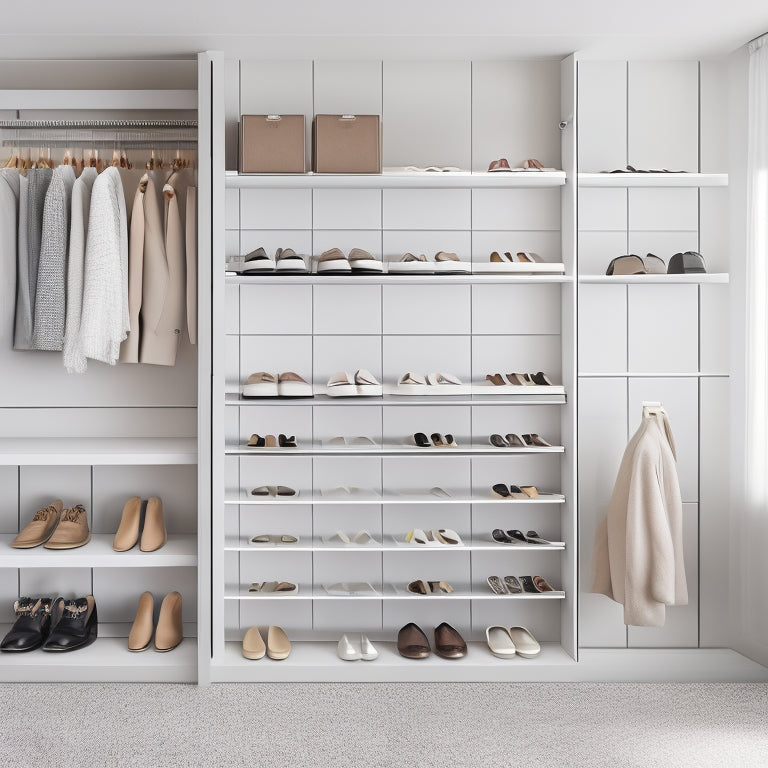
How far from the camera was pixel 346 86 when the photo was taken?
285 cm

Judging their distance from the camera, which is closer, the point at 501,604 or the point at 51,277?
the point at 51,277

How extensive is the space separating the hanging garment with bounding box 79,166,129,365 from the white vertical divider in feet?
5.62

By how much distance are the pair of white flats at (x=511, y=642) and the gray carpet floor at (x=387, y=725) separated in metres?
0.13

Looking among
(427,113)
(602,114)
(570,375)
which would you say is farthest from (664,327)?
(427,113)

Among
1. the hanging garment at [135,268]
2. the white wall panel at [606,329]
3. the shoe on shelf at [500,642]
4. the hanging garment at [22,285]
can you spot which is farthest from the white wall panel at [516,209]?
the hanging garment at [22,285]

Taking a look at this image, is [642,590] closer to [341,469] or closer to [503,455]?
[503,455]

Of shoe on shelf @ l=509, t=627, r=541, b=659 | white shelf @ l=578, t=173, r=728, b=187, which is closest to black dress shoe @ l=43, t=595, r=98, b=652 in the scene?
shoe on shelf @ l=509, t=627, r=541, b=659

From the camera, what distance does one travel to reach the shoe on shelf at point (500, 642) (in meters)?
2.70

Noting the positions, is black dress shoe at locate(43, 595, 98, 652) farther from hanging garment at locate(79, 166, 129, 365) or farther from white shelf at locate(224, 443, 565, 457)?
hanging garment at locate(79, 166, 129, 365)

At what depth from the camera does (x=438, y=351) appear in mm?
2918

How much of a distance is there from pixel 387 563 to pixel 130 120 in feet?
6.85

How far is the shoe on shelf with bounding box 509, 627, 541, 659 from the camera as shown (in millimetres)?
→ 2713

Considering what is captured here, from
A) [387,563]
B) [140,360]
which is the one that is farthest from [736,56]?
[140,360]

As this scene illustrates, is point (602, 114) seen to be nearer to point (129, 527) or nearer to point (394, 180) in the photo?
point (394, 180)
